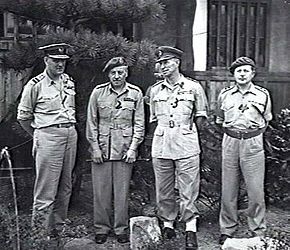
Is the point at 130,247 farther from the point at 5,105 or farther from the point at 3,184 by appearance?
the point at 5,105

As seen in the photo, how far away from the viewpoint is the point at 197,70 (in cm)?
903

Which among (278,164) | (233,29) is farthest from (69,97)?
(233,29)

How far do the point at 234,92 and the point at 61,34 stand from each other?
1.89 m

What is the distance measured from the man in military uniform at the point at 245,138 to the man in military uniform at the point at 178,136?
0.94 ft

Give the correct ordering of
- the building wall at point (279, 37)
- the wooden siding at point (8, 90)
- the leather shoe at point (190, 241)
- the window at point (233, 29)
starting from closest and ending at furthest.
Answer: the leather shoe at point (190, 241) < the wooden siding at point (8, 90) < the window at point (233, 29) < the building wall at point (279, 37)

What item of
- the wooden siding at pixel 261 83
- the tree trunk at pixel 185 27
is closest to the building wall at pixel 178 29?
the tree trunk at pixel 185 27

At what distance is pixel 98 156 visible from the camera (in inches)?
223

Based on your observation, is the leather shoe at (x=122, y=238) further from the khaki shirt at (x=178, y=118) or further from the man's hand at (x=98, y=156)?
the khaki shirt at (x=178, y=118)

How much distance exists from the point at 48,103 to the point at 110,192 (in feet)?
3.55

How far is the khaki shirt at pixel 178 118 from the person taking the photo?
18.0 ft

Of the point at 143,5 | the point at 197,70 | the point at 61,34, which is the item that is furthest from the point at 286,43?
the point at 61,34

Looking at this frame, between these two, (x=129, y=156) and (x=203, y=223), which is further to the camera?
(x=203, y=223)

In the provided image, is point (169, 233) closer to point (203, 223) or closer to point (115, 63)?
point (203, 223)

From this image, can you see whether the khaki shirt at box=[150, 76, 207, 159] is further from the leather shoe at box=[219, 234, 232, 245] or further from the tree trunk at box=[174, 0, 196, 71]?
the tree trunk at box=[174, 0, 196, 71]
